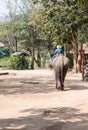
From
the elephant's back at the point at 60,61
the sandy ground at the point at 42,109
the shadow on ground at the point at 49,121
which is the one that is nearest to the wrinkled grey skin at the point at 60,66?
the elephant's back at the point at 60,61

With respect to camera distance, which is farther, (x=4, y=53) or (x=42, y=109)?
(x=4, y=53)

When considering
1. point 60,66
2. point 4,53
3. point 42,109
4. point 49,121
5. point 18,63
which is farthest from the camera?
point 4,53

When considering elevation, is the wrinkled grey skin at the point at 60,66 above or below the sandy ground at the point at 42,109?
above

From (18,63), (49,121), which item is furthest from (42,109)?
(18,63)

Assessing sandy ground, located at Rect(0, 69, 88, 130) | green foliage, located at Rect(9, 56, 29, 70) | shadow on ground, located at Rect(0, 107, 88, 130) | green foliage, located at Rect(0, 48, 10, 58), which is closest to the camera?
shadow on ground, located at Rect(0, 107, 88, 130)

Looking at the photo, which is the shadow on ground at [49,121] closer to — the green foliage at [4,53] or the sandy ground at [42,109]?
the sandy ground at [42,109]

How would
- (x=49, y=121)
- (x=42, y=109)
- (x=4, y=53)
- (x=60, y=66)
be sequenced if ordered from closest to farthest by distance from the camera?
(x=49, y=121) < (x=42, y=109) < (x=60, y=66) < (x=4, y=53)

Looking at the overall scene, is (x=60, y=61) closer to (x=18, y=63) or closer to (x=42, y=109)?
(x=42, y=109)

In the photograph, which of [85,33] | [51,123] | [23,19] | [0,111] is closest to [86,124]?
[51,123]

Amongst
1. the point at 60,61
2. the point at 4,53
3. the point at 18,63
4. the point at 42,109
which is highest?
the point at 60,61

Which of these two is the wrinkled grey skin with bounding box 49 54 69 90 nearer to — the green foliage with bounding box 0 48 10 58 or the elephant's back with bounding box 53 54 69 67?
the elephant's back with bounding box 53 54 69 67

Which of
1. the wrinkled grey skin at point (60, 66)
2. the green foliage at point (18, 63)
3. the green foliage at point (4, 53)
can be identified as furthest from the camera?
the green foliage at point (4, 53)

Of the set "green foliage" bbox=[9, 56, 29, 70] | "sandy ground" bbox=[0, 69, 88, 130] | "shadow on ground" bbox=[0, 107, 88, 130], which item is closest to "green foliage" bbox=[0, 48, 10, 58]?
"green foliage" bbox=[9, 56, 29, 70]

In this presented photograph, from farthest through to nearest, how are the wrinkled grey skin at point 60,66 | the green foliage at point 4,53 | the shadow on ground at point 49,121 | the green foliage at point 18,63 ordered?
1. the green foliage at point 4,53
2. the green foliage at point 18,63
3. the wrinkled grey skin at point 60,66
4. the shadow on ground at point 49,121
